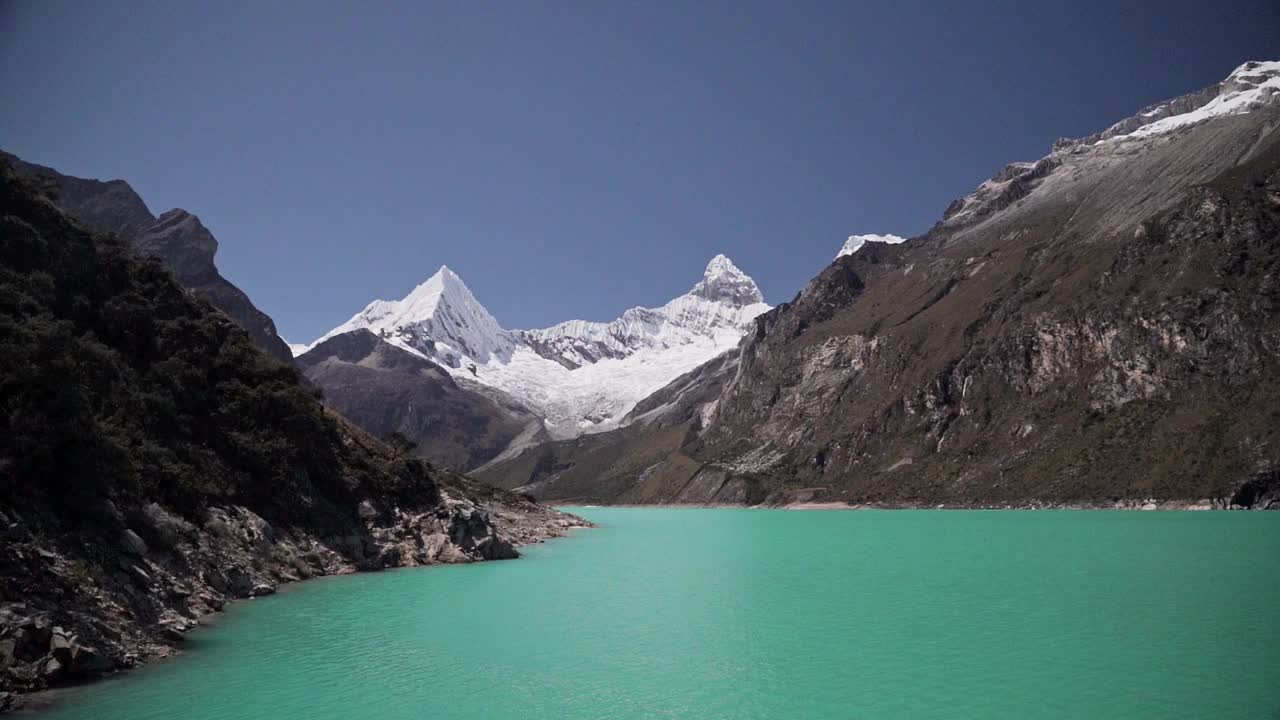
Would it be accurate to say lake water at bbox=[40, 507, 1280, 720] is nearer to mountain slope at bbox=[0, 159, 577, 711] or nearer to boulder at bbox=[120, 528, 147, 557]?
mountain slope at bbox=[0, 159, 577, 711]

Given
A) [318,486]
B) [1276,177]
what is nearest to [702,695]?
[318,486]

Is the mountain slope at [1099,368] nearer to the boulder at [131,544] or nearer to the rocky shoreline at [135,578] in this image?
the rocky shoreline at [135,578]

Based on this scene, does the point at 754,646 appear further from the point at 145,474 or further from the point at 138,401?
the point at 138,401

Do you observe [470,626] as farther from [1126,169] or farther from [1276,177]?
[1126,169]

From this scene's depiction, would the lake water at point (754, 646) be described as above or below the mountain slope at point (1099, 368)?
below

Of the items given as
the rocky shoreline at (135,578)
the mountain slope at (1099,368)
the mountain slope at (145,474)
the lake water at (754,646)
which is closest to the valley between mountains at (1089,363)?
the mountain slope at (1099,368)
